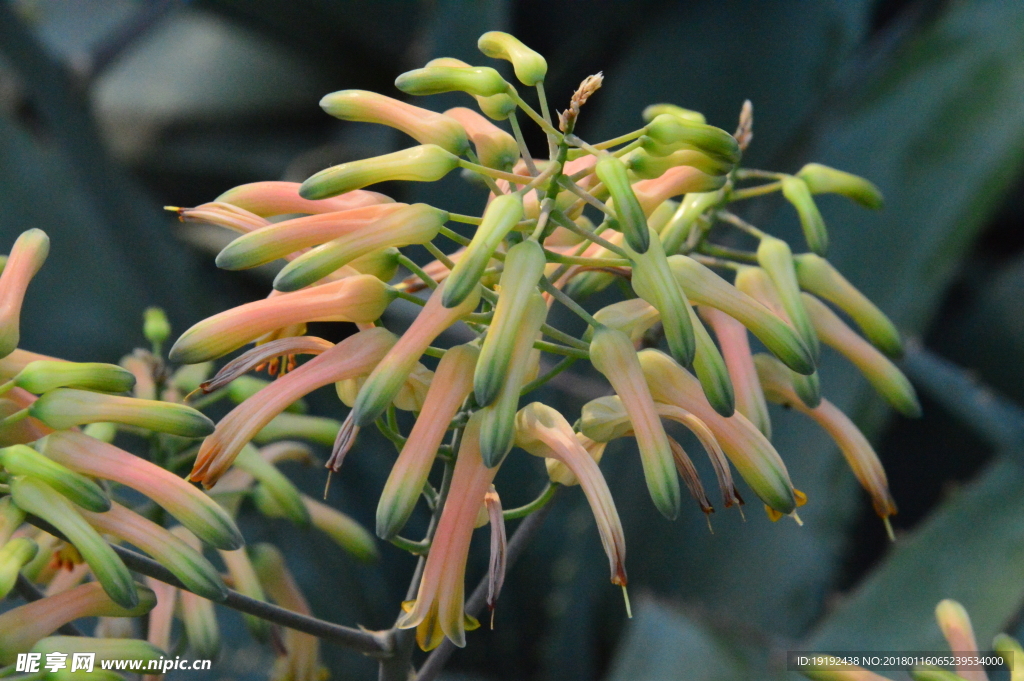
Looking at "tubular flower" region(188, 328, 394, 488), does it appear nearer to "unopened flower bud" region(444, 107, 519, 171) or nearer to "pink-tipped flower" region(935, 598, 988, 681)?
"unopened flower bud" region(444, 107, 519, 171)

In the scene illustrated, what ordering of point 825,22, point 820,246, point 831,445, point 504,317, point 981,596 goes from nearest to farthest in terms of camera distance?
point 504,317
point 820,246
point 981,596
point 831,445
point 825,22

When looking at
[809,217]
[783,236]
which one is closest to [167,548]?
[809,217]

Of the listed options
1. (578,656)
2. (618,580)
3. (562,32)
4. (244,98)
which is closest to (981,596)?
(578,656)

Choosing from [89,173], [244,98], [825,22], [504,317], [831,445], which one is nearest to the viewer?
[504,317]

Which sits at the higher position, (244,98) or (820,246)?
(244,98)

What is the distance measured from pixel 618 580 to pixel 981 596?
0.83 meters

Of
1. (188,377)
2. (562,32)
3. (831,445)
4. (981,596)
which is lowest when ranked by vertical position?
(981,596)

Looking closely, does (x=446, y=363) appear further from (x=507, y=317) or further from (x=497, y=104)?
(x=497, y=104)

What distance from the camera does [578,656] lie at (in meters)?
1.43

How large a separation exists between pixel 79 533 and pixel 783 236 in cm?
120

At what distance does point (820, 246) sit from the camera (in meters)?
0.69

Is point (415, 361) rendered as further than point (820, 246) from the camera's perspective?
No

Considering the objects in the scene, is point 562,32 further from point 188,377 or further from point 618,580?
point 618,580

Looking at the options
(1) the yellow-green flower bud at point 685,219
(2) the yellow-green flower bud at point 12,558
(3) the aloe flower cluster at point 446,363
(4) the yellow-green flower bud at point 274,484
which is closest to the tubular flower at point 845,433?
(3) the aloe flower cluster at point 446,363
